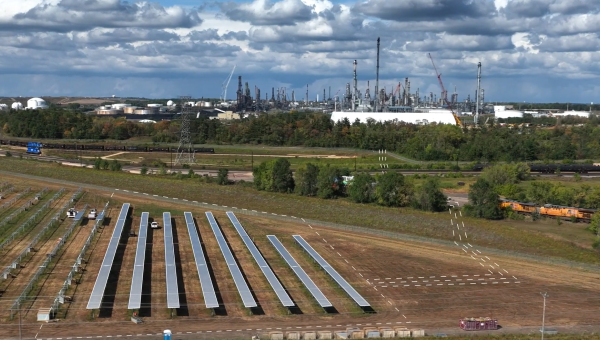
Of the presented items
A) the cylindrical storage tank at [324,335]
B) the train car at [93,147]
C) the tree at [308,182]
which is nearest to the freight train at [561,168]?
the tree at [308,182]

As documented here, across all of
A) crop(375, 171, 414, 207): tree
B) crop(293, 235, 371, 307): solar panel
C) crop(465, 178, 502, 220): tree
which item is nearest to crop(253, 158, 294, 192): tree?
crop(375, 171, 414, 207): tree

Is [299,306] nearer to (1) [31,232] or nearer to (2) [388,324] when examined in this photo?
(2) [388,324]

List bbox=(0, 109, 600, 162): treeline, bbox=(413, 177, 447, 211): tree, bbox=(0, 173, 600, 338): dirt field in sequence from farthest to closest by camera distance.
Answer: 1. bbox=(0, 109, 600, 162): treeline
2. bbox=(413, 177, 447, 211): tree
3. bbox=(0, 173, 600, 338): dirt field

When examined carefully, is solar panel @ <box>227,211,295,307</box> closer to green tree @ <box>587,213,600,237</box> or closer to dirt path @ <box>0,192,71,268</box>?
dirt path @ <box>0,192,71,268</box>

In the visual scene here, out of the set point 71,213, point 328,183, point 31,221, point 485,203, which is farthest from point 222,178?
point 485,203

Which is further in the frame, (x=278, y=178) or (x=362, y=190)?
(x=278, y=178)

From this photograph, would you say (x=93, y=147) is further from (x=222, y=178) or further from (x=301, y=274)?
(x=301, y=274)
